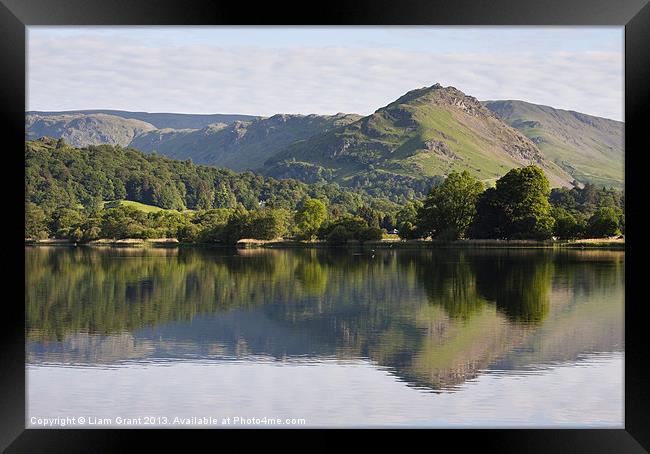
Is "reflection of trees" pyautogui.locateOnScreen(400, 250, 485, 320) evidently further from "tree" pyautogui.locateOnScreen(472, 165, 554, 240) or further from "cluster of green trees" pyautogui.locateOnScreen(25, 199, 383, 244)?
Result: "cluster of green trees" pyautogui.locateOnScreen(25, 199, 383, 244)

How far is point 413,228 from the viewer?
64.1 metres

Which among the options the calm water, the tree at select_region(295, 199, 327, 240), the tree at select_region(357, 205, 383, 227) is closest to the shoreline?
the tree at select_region(295, 199, 327, 240)

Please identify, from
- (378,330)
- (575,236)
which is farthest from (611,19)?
(575,236)

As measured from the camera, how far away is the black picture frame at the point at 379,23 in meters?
6.76

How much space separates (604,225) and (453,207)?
10658 millimetres

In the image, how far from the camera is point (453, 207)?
60.2 meters

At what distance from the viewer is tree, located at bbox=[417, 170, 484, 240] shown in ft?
198

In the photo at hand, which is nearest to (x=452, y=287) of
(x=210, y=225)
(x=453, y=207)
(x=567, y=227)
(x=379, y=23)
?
(x=379, y=23)

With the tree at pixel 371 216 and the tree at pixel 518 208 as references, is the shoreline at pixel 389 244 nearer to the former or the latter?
the tree at pixel 518 208

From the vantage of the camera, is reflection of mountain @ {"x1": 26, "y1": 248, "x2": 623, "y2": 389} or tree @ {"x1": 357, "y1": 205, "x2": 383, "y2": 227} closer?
reflection of mountain @ {"x1": 26, "y1": 248, "x2": 623, "y2": 389}

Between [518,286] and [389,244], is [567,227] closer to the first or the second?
[389,244]

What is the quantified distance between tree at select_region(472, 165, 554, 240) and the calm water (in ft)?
93.1

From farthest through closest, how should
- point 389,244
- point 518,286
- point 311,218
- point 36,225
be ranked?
point 36,225 → point 311,218 → point 389,244 → point 518,286
